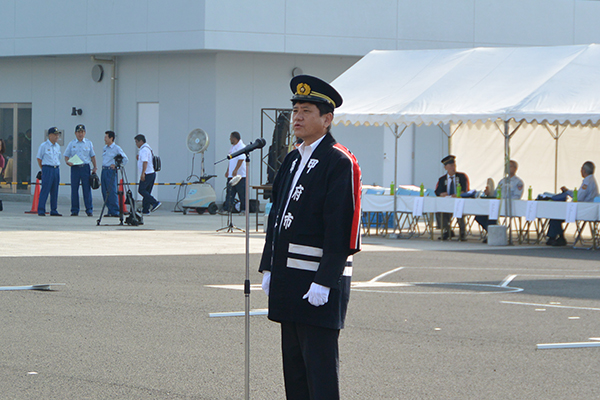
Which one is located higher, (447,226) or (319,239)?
(319,239)

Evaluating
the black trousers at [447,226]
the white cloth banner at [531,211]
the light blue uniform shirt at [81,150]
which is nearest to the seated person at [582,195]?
the white cloth banner at [531,211]

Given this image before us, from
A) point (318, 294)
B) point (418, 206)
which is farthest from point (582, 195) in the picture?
point (318, 294)

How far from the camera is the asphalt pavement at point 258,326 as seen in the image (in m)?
6.31

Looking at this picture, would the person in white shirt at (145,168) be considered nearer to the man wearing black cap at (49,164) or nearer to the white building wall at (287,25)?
the man wearing black cap at (49,164)

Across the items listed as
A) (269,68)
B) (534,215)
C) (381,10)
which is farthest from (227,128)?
(534,215)

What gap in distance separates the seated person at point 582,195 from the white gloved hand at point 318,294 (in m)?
13.9

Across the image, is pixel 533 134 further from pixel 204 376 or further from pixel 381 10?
pixel 204 376

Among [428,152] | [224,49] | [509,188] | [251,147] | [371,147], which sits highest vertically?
[224,49]

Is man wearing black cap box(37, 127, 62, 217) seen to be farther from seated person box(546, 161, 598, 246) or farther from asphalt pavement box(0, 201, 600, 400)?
seated person box(546, 161, 598, 246)

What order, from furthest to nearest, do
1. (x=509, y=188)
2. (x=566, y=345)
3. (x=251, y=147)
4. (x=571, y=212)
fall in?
(x=509, y=188) < (x=571, y=212) < (x=566, y=345) < (x=251, y=147)

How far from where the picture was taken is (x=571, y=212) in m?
16.8

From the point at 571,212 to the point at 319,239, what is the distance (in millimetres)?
13109

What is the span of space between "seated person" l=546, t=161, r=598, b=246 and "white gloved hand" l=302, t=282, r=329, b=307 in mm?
13858

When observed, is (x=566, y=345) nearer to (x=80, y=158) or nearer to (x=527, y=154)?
(x=527, y=154)
